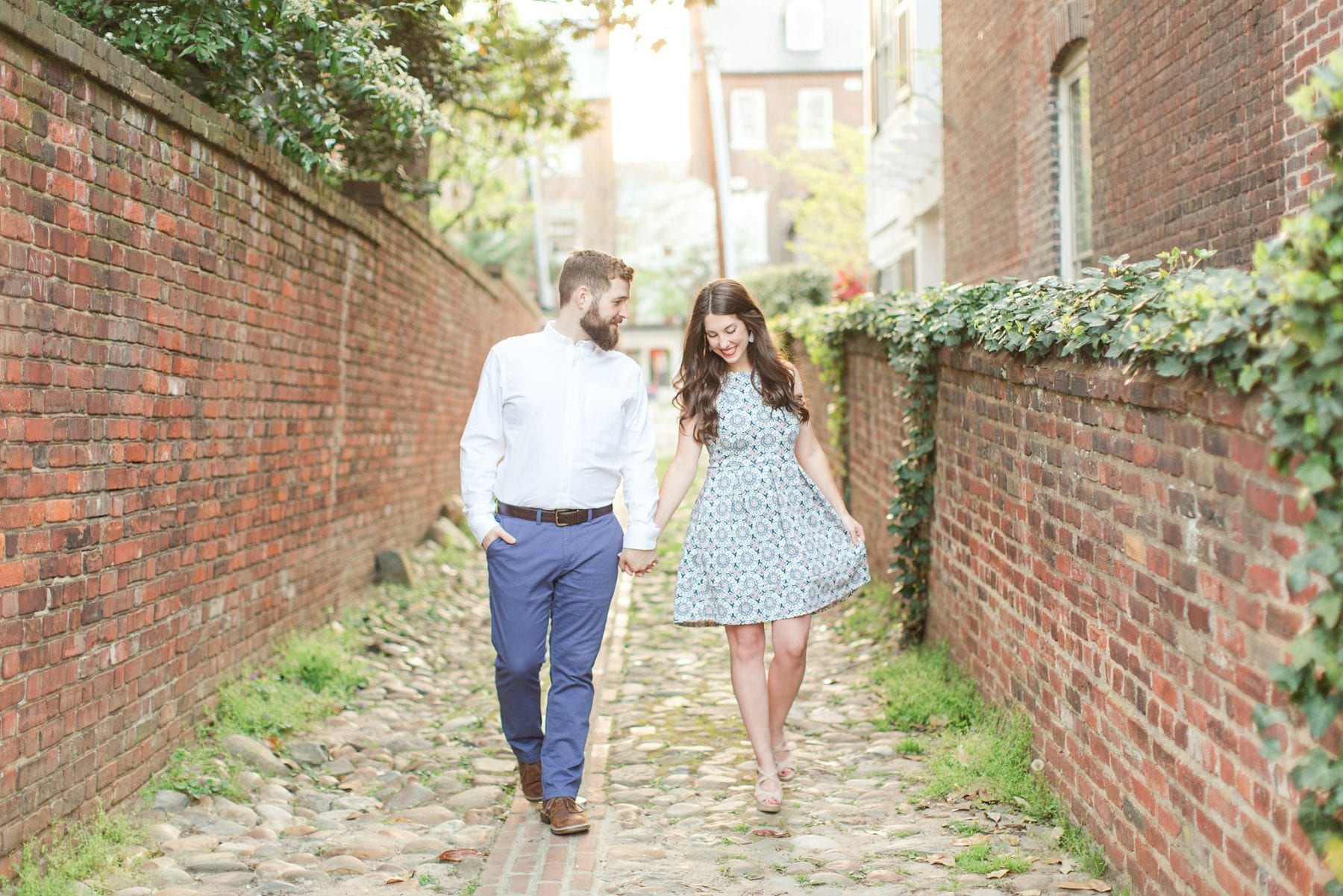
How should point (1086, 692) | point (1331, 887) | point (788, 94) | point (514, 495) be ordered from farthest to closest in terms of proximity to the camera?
point (788, 94)
point (514, 495)
point (1086, 692)
point (1331, 887)

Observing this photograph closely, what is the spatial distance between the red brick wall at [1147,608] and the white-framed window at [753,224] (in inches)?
1632

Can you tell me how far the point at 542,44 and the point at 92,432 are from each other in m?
8.47

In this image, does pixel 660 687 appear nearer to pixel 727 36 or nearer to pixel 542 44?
pixel 542 44

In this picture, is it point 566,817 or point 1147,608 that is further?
point 566,817

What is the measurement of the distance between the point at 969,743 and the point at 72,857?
3408 millimetres

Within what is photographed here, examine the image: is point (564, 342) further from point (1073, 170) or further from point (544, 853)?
point (1073, 170)

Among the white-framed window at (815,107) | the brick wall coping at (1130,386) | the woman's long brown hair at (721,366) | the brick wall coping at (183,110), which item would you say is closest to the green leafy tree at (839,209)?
the white-framed window at (815,107)

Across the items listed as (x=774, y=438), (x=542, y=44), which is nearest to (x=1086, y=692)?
(x=774, y=438)

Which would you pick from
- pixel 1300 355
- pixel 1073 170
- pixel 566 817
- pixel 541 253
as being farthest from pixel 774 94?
pixel 1300 355

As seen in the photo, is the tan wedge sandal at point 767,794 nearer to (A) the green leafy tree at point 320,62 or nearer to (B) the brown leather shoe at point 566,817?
(B) the brown leather shoe at point 566,817

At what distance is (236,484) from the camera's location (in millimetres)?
6266

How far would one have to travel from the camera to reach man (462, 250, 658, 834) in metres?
4.94

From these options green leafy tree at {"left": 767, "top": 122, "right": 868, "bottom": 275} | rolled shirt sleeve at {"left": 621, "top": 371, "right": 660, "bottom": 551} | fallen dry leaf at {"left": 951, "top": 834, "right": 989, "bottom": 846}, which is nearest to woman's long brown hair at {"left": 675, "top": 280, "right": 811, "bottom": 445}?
rolled shirt sleeve at {"left": 621, "top": 371, "right": 660, "bottom": 551}

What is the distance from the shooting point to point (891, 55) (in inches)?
698
